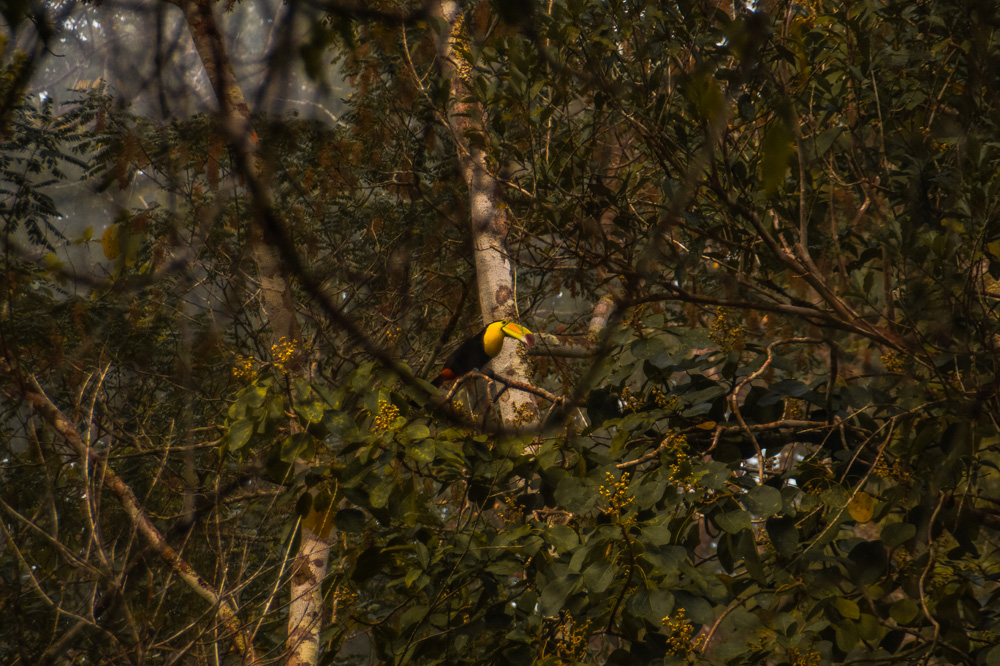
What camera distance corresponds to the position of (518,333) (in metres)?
2.63

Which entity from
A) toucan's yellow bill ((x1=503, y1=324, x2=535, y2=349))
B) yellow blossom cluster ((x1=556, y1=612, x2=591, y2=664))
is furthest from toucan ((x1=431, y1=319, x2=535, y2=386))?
yellow blossom cluster ((x1=556, y1=612, x2=591, y2=664))

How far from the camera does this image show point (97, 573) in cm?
219

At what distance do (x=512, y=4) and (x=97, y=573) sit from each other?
6.46 ft

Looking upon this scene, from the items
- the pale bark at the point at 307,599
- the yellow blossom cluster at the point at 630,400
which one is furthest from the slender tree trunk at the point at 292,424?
the yellow blossom cluster at the point at 630,400

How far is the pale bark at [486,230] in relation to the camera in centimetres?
Answer: 287

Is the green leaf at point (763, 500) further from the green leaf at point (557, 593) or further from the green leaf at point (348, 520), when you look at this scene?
the green leaf at point (348, 520)

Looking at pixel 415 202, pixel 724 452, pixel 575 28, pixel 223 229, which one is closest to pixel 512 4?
pixel 724 452

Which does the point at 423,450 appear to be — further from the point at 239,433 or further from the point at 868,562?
the point at 868,562

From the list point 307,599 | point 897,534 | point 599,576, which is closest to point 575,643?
point 599,576

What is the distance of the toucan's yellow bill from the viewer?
8.64 ft

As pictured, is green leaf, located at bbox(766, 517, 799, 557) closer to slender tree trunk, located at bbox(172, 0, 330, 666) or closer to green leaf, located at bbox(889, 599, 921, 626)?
green leaf, located at bbox(889, 599, 921, 626)

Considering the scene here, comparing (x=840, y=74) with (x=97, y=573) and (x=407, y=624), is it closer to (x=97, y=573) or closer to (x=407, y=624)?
(x=407, y=624)

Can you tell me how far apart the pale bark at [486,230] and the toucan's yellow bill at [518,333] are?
14 centimetres

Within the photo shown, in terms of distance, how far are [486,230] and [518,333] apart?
694mm
